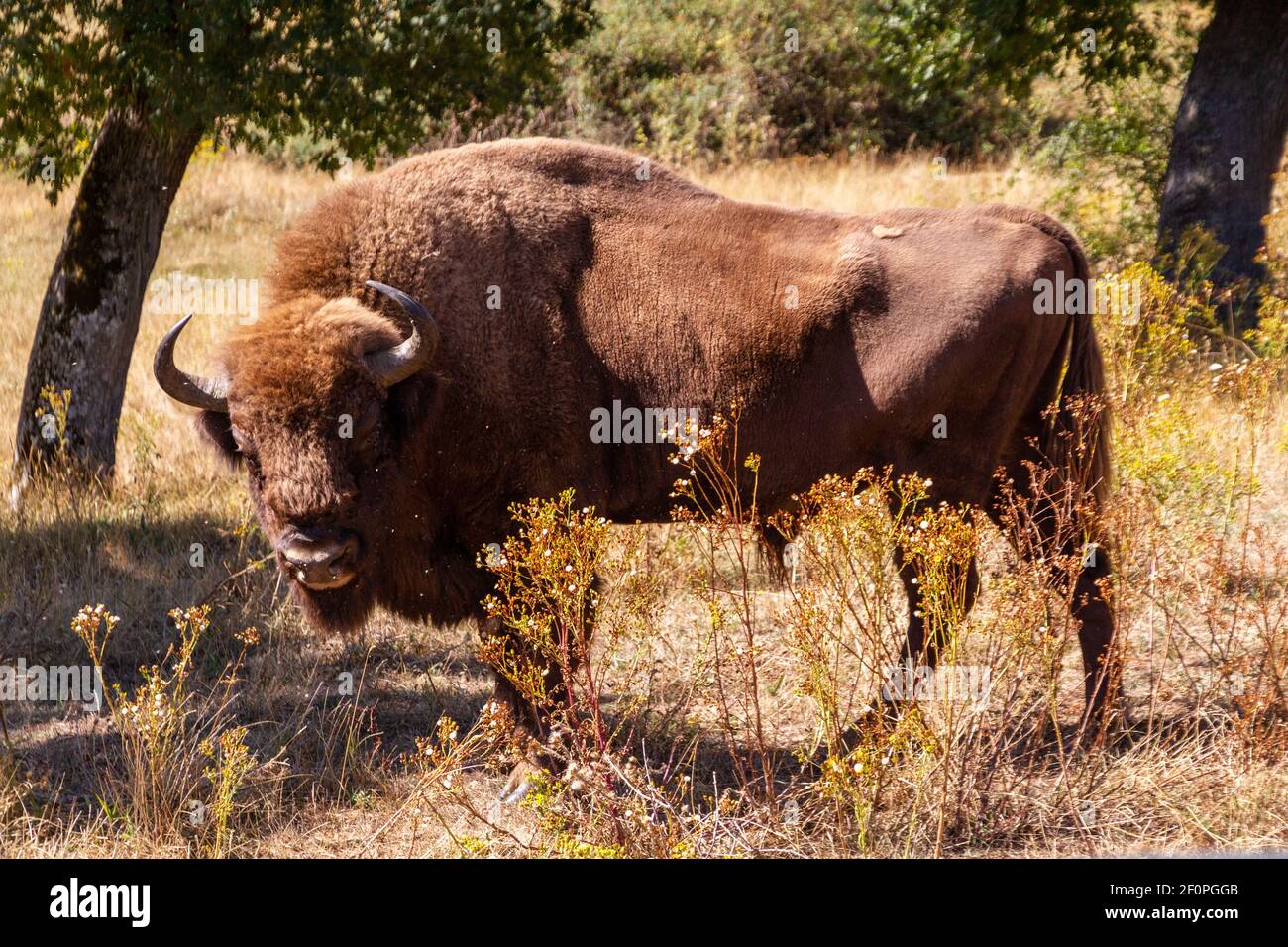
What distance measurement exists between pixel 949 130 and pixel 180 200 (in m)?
11.2

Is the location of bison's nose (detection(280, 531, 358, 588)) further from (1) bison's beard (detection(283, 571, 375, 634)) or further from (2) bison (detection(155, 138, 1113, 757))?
(1) bison's beard (detection(283, 571, 375, 634))

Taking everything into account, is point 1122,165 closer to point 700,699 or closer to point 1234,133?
point 1234,133

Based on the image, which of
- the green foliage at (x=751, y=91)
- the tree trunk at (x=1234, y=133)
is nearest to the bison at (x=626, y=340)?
the tree trunk at (x=1234, y=133)

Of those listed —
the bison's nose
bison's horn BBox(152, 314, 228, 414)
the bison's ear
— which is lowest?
the bison's nose

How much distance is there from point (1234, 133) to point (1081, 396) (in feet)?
20.6

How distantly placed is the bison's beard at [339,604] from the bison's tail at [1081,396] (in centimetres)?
300

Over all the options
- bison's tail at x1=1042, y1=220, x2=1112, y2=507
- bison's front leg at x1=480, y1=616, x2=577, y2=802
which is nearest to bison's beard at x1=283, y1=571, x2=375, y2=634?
bison's front leg at x1=480, y1=616, x2=577, y2=802

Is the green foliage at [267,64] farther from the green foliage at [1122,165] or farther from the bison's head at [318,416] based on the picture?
the green foliage at [1122,165]

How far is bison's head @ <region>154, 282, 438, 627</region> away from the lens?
178 inches

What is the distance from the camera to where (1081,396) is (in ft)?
17.4

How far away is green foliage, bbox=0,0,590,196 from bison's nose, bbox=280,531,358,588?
344cm

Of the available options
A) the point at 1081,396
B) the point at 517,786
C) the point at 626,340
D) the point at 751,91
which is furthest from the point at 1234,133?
the point at 751,91

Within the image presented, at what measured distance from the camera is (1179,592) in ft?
17.9

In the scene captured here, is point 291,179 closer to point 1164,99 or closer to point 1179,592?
point 1164,99
